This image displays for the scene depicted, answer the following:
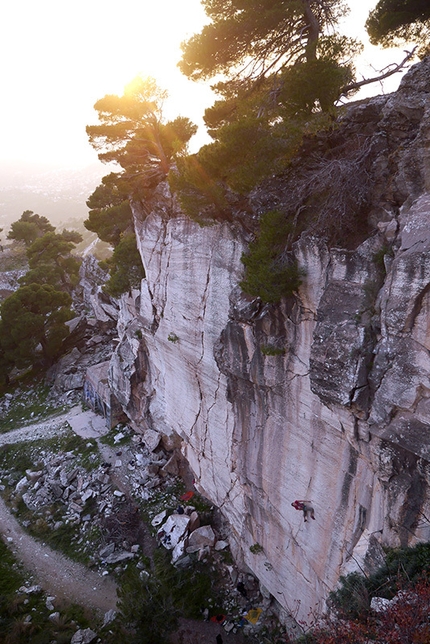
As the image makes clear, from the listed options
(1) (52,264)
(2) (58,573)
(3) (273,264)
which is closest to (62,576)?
(2) (58,573)

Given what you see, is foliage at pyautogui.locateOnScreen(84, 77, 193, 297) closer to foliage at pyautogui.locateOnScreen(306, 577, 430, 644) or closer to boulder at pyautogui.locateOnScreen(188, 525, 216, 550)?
foliage at pyautogui.locateOnScreen(306, 577, 430, 644)

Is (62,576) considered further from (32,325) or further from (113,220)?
(113,220)

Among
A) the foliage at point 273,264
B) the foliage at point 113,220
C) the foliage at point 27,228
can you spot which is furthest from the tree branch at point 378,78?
the foliage at point 27,228

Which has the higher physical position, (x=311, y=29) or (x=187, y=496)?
(x=311, y=29)

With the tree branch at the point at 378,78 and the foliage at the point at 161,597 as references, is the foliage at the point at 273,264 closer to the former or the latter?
the tree branch at the point at 378,78

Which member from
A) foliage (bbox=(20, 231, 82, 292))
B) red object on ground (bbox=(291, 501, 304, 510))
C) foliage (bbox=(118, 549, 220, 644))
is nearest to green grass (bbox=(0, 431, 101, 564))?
foliage (bbox=(118, 549, 220, 644))
